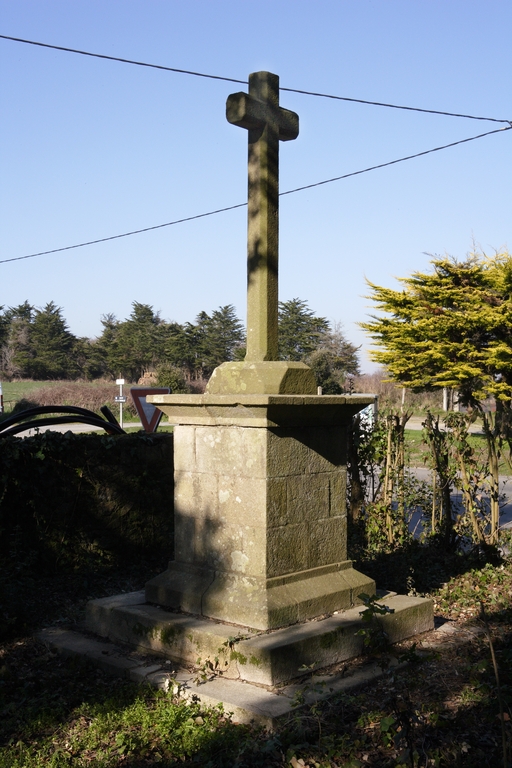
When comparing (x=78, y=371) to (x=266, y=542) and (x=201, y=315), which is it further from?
(x=266, y=542)

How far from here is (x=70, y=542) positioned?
6.56 m

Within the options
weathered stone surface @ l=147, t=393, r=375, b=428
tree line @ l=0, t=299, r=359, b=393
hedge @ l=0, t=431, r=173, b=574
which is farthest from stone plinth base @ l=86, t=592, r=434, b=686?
tree line @ l=0, t=299, r=359, b=393

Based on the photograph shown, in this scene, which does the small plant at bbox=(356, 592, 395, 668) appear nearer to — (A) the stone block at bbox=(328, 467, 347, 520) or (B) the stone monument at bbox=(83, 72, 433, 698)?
(B) the stone monument at bbox=(83, 72, 433, 698)

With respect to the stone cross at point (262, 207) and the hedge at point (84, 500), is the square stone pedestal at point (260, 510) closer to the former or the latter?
the stone cross at point (262, 207)

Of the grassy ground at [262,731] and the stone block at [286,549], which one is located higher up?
the stone block at [286,549]

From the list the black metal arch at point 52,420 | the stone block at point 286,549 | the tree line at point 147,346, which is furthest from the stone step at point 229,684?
the tree line at point 147,346

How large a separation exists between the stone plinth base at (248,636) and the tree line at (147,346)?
38.1 metres

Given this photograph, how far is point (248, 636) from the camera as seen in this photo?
400cm

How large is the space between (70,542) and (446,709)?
4.02 meters

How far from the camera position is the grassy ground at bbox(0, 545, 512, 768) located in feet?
10.1

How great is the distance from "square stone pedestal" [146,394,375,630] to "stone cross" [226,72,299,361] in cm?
51

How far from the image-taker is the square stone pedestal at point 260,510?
13.8ft

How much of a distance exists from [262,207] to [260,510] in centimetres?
189

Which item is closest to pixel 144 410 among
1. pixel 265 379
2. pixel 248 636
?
pixel 265 379
